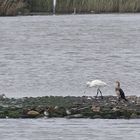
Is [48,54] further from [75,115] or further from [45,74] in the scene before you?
[75,115]

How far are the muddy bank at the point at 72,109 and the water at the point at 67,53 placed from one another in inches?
145

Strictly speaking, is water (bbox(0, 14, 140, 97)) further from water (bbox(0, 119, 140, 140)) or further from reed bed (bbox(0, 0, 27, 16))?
water (bbox(0, 119, 140, 140))

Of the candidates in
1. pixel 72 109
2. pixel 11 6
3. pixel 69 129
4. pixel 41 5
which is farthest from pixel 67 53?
pixel 41 5

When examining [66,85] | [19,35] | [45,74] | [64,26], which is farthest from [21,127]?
[64,26]

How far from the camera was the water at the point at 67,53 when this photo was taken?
28.7 meters

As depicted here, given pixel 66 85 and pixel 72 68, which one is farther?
pixel 72 68

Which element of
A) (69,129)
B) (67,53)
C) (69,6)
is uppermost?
(69,129)

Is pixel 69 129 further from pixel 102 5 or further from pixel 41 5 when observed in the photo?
pixel 41 5

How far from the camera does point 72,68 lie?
1323 inches

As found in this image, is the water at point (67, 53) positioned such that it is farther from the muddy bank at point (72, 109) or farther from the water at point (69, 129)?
the water at point (69, 129)

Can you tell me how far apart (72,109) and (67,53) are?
19382 mm

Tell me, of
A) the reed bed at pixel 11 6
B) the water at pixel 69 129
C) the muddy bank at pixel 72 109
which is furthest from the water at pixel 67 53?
the water at pixel 69 129

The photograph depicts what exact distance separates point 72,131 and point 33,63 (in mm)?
16312

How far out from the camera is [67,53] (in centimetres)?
4056
